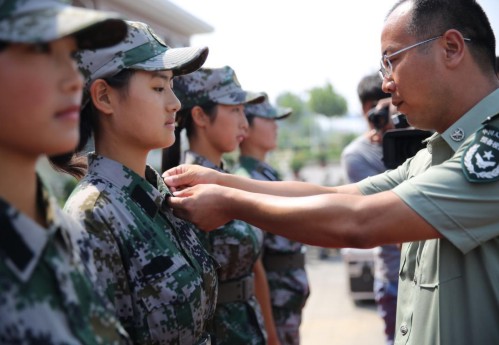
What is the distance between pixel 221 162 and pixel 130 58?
1515mm

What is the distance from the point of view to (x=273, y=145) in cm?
450

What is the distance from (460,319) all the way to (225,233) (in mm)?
1288

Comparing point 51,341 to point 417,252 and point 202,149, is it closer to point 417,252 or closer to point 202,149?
point 417,252

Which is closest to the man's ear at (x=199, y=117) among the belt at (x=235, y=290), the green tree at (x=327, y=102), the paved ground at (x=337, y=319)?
the belt at (x=235, y=290)

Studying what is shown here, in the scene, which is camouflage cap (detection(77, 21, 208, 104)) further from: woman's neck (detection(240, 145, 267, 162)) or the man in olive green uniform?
woman's neck (detection(240, 145, 267, 162))

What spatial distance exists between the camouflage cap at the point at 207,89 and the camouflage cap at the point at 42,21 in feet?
6.60

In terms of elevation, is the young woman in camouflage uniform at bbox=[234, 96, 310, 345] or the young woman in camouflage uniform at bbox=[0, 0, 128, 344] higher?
the young woman in camouflage uniform at bbox=[0, 0, 128, 344]

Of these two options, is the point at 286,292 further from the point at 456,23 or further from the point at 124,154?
the point at 456,23

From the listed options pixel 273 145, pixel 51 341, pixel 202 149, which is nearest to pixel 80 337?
pixel 51 341

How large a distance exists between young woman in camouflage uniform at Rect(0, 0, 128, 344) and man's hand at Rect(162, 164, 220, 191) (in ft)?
3.14

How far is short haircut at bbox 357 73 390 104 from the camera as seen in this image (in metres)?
4.52

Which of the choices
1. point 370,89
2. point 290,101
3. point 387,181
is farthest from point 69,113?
point 290,101

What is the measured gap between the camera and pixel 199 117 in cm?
314

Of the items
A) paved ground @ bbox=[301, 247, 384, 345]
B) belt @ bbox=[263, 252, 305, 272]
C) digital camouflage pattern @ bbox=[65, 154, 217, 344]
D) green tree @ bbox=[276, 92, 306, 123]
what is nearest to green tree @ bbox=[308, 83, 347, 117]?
green tree @ bbox=[276, 92, 306, 123]
